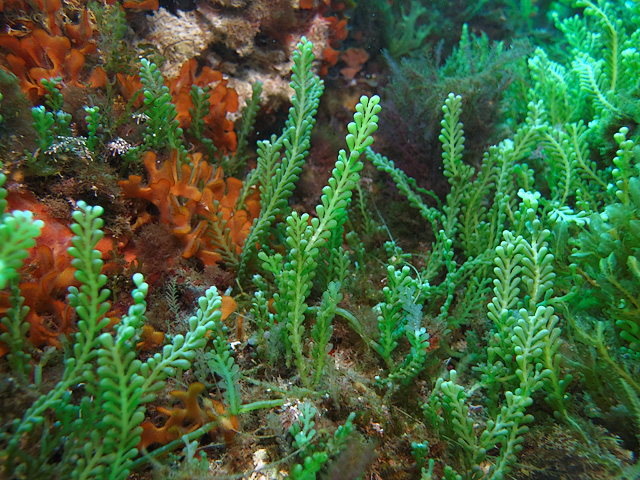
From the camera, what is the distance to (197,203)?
7.56ft

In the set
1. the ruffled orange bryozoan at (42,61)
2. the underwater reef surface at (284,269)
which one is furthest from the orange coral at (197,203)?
the ruffled orange bryozoan at (42,61)

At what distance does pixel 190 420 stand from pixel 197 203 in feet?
4.19

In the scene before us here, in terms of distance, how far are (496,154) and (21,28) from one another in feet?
10.9

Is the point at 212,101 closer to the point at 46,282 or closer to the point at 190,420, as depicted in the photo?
the point at 46,282

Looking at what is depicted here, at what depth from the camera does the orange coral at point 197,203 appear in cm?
215

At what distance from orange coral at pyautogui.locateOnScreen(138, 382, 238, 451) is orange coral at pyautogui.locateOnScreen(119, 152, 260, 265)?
0.85 meters

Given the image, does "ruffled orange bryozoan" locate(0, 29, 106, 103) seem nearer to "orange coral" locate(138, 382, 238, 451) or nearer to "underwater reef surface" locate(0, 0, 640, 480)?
"underwater reef surface" locate(0, 0, 640, 480)

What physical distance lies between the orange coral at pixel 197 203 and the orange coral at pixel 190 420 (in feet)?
2.80

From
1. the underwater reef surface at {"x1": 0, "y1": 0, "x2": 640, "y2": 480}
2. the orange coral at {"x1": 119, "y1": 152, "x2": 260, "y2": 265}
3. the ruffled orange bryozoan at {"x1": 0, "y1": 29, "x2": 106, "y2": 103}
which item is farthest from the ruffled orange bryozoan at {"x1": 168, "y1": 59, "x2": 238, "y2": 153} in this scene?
the ruffled orange bryozoan at {"x1": 0, "y1": 29, "x2": 106, "y2": 103}

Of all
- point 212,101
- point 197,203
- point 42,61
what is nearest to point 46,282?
point 197,203

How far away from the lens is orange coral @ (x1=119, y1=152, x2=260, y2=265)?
215 centimetres

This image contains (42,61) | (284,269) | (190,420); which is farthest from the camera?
(42,61)

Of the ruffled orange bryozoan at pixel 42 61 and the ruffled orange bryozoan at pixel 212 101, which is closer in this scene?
the ruffled orange bryozoan at pixel 42 61

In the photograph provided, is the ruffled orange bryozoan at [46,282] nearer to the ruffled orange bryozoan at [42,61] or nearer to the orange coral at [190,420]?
the orange coral at [190,420]
